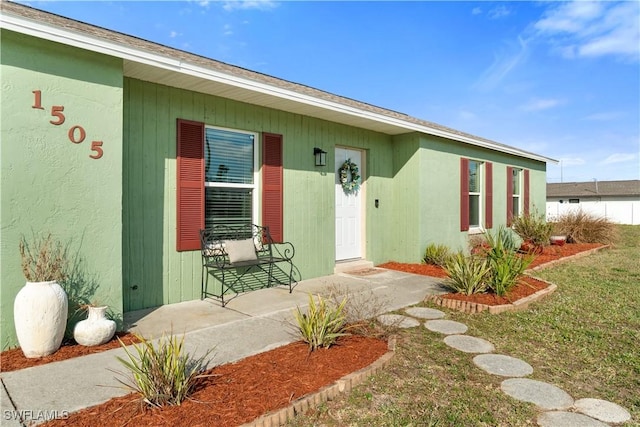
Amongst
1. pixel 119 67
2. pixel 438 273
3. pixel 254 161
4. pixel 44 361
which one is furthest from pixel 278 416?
pixel 438 273

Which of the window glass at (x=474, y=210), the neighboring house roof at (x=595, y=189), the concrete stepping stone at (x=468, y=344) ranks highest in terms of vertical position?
the neighboring house roof at (x=595, y=189)

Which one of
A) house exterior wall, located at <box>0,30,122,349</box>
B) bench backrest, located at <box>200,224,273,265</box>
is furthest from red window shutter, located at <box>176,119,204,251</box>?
house exterior wall, located at <box>0,30,122,349</box>

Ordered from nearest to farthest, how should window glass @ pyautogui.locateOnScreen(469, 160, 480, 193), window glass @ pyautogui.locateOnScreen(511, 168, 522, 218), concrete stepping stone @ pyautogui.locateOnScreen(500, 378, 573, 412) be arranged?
concrete stepping stone @ pyautogui.locateOnScreen(500, 378, 573, 412)
window glass @ pyautogui.locateOnScreen(469, 160, 480, 193)
window glass @ pyautogui.locateOnScreen(511, 168, 522, 218)

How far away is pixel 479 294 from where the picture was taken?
4770 mm

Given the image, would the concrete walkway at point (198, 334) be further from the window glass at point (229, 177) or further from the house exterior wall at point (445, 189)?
the house exterior wall at point (445, 189)

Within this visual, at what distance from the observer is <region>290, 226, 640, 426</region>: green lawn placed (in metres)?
2.24

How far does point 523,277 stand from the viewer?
588 centimetres

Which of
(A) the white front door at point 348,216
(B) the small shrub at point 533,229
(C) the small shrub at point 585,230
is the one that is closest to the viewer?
(A) the white front door at point 348,216

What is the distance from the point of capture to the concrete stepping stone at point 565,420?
7.02 feet

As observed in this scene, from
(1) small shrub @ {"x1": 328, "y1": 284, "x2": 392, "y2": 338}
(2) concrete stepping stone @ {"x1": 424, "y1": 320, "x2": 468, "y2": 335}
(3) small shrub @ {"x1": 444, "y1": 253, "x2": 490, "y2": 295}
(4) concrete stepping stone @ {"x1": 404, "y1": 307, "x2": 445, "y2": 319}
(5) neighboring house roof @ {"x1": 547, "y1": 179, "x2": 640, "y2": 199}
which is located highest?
(5) neighboring house roof @ {"x1": 547, "y1": 179, "x2": 640, "y2": 199}

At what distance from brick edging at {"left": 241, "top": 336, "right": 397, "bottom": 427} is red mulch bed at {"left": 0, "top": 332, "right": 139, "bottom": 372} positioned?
152 cm

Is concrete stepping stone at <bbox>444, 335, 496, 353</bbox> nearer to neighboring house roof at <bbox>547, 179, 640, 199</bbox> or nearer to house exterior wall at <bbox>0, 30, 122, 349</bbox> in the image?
house exterior wall at <bbox>0, 30, 122, 349</bbox>

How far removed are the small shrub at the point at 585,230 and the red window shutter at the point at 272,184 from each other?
906cm

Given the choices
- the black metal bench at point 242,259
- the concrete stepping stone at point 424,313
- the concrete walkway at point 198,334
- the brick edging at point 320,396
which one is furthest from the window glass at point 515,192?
the brick edging at point 320,396
